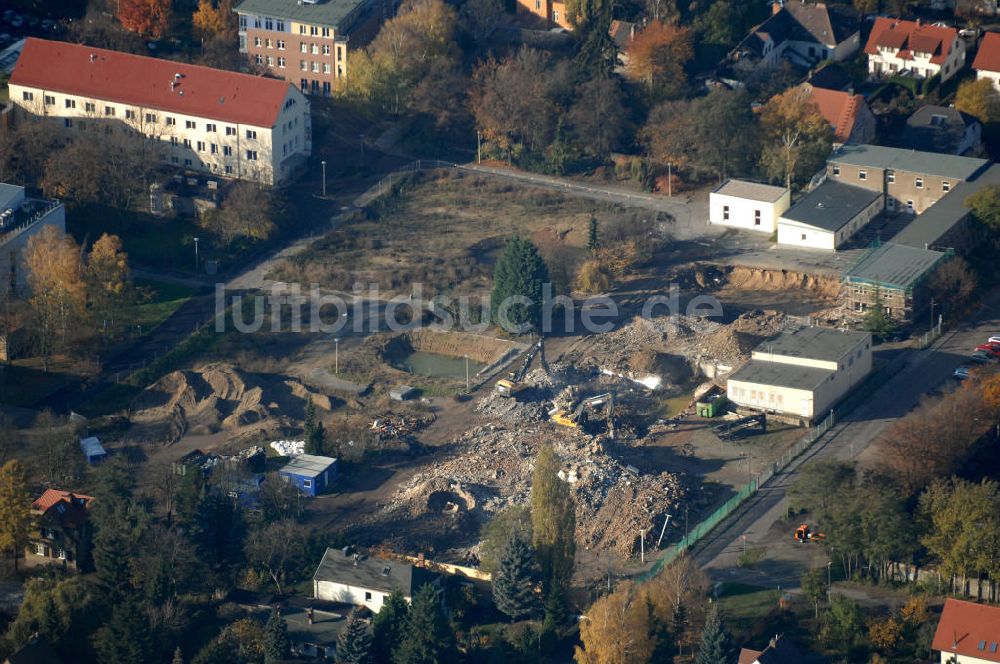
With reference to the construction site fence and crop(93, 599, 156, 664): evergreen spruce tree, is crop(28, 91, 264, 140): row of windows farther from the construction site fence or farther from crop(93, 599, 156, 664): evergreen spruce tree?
crop(93, 599, 156, 664): evergreen spruce tree

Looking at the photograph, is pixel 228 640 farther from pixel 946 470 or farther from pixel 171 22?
pixel 171 22

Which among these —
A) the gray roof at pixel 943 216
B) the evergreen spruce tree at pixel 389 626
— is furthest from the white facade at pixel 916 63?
the evergreen spruce tree at pixel 389 626

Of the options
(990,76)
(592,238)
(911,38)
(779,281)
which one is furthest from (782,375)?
(911,38)

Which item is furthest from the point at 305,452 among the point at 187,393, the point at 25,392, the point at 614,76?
the point at 614,76

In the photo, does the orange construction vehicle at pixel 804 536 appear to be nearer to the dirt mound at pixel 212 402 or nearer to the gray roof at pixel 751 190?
the dirt mound at pixel 212 402

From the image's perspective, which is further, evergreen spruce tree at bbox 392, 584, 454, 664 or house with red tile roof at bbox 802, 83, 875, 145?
house with red tile roof at bbox 802, 83, 875, 145

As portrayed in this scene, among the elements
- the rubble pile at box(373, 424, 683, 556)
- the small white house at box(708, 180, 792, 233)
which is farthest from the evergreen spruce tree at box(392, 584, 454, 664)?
the small white house at box(708, 180, 792, 233)
